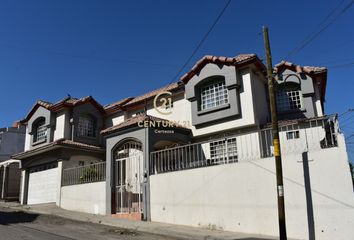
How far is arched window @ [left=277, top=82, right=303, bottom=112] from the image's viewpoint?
18.2 m

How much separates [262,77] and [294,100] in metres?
2.17

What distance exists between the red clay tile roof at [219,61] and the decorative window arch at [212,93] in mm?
794

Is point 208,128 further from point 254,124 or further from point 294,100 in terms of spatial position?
point 294,100

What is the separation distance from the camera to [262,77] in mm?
18531

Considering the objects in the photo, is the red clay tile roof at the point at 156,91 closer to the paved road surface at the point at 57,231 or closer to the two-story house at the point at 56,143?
the two-story house at the point at 56,143

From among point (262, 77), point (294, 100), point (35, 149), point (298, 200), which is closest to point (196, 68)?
point (262, 77)

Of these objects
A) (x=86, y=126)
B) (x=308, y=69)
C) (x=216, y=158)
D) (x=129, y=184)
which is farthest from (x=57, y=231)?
(x=308, y=69)

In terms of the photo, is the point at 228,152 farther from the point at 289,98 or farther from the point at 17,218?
the point at 17,218

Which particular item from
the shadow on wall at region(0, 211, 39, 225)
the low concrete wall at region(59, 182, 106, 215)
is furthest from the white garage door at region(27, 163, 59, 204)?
the shadow on wall at region(0, 211, 39, 225)

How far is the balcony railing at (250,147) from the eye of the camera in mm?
11328

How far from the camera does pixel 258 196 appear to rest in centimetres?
1176

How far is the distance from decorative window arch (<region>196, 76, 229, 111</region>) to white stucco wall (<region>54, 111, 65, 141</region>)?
9888 mm

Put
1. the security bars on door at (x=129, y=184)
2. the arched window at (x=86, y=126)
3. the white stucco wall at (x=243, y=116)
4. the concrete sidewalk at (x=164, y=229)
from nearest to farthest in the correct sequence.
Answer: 1. the concrete sidewalk at (x=164, y=229)
2. the security bars on door at (x=129, y=184)
3. the white stucco wall at (x=243, y=116)
4. the arched window at (x=86, y=126)

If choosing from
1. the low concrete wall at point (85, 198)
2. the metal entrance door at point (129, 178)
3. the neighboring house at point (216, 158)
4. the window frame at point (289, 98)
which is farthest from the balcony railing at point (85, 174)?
the window frame at point (289, 98)
